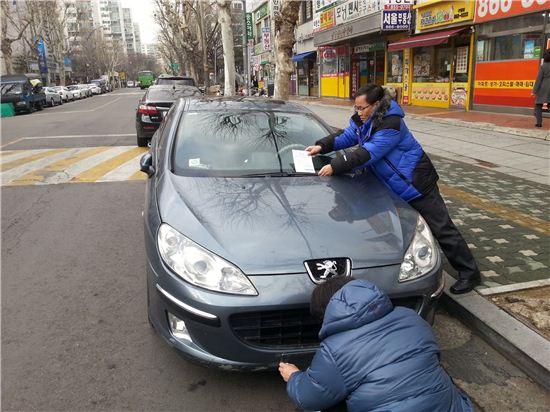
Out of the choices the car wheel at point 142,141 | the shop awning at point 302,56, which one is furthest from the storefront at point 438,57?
the shop awning at point 302,56

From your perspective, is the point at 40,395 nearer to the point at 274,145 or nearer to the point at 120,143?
the point at 274,145

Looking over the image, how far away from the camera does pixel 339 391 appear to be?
5.95 ft

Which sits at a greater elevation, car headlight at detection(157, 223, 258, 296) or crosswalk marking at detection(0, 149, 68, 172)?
car headlight at detection(157, 223, 258, 296)

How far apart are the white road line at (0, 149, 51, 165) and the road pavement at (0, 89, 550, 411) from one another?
14.6ft

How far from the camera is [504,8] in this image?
13.0 metres

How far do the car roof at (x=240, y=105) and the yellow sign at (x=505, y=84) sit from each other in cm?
1050

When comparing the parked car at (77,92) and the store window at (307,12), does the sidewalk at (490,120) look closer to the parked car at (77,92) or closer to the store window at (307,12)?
the store window at (307,12)

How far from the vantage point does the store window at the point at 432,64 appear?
16483mm

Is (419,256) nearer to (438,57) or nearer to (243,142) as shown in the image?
(243,142)

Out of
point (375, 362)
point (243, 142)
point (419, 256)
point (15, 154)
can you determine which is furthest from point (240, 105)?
point (15, 154)

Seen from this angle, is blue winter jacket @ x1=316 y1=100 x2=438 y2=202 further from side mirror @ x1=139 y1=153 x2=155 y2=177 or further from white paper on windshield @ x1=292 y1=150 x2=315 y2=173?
side mirror @ x1=139 y1=153 x2=155 y2=177

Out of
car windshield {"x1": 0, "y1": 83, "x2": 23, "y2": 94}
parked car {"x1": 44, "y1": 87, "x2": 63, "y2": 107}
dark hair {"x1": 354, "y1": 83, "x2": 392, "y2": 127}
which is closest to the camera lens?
dark hair {"x1": 354, "y1": 83, "x2": 392, "y2": 127}

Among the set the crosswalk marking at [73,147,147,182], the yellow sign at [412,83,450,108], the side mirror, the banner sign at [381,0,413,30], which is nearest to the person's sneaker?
the side mirror

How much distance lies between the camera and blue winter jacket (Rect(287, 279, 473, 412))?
1701 millimetres
